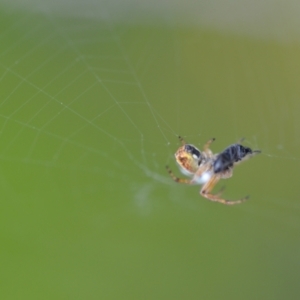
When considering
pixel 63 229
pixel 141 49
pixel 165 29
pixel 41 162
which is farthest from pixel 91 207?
pixel 165 29

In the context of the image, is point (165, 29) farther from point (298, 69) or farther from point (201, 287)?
point (201, 287)

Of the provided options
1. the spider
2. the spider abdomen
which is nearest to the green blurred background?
the spider

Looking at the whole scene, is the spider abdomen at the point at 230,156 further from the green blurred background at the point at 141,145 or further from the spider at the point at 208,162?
the green blurred background at the point at 141,145

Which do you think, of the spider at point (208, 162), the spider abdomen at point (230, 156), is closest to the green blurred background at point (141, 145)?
the spider at point (208, 162)

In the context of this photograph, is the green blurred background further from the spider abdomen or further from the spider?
the spider abdomen

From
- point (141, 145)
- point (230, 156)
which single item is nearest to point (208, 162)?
point (230, 156)
